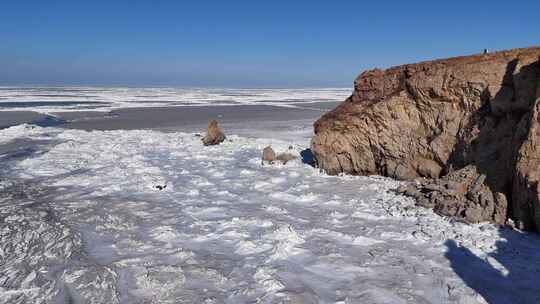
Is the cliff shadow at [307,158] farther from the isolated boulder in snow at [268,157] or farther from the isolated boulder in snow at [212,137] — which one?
the isolated boulder in snow at [212,137]

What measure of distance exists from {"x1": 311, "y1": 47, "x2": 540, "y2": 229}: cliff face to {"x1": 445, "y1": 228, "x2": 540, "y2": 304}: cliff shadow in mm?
800

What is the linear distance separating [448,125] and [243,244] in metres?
6.73

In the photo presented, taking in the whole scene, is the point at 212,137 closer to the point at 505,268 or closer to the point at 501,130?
the point at 501,130

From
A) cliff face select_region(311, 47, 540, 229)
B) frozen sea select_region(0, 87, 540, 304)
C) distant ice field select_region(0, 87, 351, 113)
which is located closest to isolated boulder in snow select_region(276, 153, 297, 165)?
frozen sea select_region(0, 87, 540, 304)

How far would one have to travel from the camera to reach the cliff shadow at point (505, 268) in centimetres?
575

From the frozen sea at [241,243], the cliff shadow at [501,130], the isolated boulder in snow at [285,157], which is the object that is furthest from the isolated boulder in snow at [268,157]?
the cliff shadow at [501,130]

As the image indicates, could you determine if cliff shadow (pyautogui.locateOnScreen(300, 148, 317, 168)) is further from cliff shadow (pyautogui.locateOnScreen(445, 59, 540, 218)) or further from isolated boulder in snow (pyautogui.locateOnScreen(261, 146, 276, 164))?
cliff shadow (pyautogui.locateOnScreen(445, 59, 540, 218))

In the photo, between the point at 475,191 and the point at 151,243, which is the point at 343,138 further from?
the point at 151,243

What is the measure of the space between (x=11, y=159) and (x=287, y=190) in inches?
443

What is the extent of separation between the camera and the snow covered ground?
19.6 feet

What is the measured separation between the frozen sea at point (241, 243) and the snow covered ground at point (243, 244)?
3 centimetres

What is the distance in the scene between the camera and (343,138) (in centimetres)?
1310

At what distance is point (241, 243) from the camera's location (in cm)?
768

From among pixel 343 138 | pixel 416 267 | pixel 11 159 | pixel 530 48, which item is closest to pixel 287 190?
pixel 343 138
